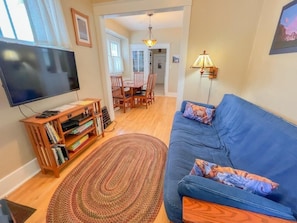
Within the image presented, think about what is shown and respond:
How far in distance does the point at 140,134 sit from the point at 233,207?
2060mm

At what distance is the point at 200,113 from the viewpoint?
7.18 ft

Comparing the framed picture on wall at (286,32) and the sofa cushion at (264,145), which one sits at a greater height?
the framed picture on wall at (286,32)

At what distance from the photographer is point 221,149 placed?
60.7 inches

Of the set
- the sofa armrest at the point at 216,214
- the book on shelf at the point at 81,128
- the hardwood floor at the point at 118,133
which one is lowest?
the hardwood floor at the point at 118,133

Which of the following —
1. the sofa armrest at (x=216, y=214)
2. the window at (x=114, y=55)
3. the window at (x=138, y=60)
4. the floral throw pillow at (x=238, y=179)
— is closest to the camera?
the sofa armrest at (x=216, y=214)

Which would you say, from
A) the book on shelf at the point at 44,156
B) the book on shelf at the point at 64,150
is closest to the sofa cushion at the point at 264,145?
the book on shelf at the point at 64,150

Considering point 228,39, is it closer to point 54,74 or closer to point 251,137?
point 251,137

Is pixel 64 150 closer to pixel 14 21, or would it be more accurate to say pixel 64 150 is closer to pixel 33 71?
pixel 33 71

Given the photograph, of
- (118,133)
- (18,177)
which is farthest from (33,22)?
(118,133)

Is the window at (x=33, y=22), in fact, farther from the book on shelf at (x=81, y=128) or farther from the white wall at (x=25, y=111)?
the book on shelf at (x=81, y=128)

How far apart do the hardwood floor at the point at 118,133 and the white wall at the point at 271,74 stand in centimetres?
148

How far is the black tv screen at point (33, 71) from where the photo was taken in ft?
4.25

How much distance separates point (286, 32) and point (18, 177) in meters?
3.27

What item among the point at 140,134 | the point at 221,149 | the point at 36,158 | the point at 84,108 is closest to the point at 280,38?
the point at 221,149
